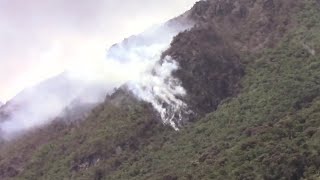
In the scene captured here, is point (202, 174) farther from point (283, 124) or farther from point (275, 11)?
point (275, 11)

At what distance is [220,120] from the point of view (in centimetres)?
15012

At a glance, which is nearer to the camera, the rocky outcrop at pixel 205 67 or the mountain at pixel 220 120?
the mountain at pixel 220 120

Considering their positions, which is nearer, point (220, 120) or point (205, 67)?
point (220, 120)

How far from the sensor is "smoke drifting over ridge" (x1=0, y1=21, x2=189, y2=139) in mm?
162000

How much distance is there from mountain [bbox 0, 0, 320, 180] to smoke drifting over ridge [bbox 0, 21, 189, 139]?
1.94m

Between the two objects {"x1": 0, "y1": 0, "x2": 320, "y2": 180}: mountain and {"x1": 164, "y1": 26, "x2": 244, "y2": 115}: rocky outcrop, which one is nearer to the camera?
{"x1": 0, "y1": 0, "x2": 320, "y2": 180}: mountain

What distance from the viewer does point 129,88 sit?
168 meters

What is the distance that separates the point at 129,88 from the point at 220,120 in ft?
81.5

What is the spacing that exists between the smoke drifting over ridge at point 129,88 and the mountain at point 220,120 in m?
1.94

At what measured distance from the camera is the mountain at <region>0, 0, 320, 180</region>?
130375mm

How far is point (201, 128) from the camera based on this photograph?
149125mm

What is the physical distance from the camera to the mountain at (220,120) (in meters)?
130

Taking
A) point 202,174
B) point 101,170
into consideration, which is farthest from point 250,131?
point 101,170

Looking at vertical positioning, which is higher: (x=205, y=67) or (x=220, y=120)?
(x=205, y=67)
